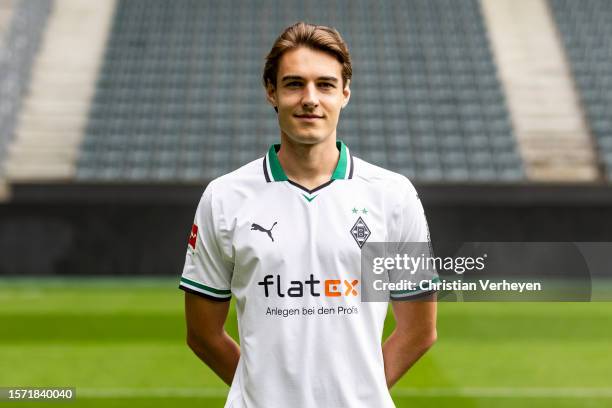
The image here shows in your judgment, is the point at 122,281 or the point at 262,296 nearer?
the point at 262,296

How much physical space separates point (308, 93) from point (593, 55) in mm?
19358

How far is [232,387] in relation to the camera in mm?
2078

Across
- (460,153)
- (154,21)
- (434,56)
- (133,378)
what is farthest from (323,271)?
(154,21)

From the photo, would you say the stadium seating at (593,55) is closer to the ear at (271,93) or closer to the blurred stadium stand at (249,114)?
the blurred stadium stand at (249,114)

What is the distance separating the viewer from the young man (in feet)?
6.37

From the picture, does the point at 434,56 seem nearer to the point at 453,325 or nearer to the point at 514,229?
the point at 514,229

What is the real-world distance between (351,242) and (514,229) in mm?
11602

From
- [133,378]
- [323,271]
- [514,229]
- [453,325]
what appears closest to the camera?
[323,271]

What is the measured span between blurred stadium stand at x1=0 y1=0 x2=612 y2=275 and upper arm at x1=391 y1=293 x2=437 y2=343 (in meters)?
10.9

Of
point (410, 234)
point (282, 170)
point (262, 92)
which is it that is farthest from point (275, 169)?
point (262, 92)

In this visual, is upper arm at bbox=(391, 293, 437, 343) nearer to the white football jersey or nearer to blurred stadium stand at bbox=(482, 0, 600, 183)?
the white football jersey

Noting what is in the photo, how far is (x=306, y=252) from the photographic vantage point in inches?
77.8

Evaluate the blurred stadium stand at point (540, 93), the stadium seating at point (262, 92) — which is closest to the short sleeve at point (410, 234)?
the stadium seating at point (262, 92)

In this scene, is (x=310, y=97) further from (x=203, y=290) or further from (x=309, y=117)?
(x=203, y=290)
